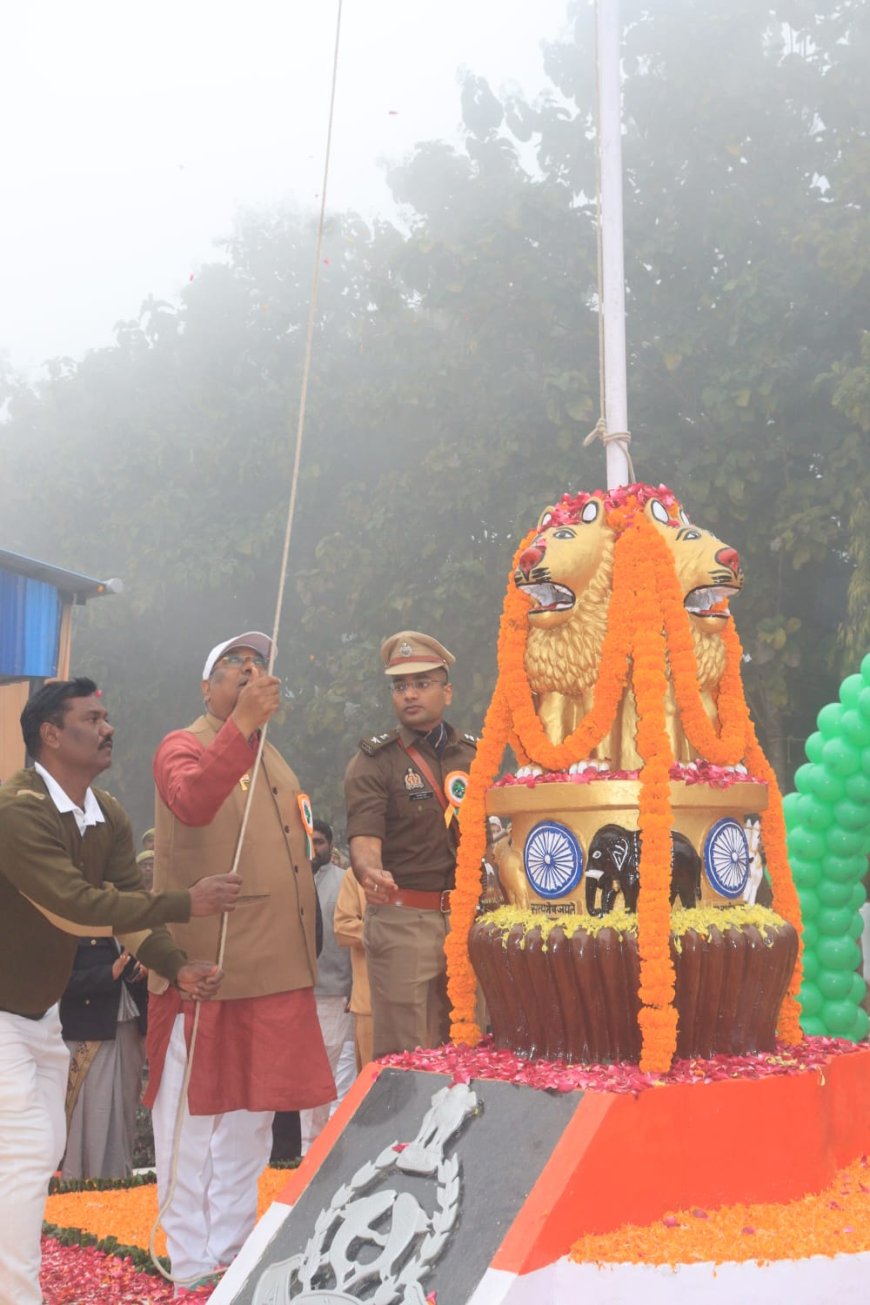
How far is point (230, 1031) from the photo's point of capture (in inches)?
175

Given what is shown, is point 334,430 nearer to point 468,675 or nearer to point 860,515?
point 468,675

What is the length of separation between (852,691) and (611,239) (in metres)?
2.89

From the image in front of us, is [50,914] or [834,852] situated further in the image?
[834,852]

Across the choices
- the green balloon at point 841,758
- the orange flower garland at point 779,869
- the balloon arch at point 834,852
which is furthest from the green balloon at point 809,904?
the orange flower garland at point 779,869

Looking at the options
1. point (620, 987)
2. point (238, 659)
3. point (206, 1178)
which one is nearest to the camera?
point (620, 987)

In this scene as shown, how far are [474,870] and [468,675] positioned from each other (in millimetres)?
7806

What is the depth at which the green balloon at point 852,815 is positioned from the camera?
21.7 ft

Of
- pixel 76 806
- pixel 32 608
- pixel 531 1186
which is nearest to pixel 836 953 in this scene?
pixel 531 1186

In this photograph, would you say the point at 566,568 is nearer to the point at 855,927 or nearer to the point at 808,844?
the point at 808,844

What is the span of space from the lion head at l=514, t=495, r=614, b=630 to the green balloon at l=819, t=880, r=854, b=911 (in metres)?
3.31

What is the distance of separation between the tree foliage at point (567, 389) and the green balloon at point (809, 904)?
322 centimetres

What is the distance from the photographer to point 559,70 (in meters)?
12.2

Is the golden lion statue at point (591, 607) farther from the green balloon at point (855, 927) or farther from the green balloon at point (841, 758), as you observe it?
the green balloon at point (855, 927)

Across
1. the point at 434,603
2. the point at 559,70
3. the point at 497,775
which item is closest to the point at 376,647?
the point at 434,603
